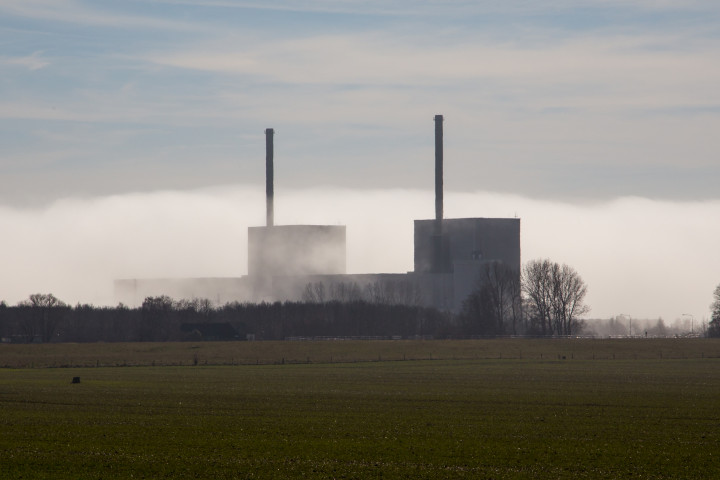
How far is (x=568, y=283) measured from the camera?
169 metres

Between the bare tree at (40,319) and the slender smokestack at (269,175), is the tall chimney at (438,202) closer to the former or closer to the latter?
the slender smokestack at (269,175)

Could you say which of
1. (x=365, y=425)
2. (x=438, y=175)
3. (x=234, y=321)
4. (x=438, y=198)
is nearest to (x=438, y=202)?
(x=438, y=198)

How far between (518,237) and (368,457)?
139 m

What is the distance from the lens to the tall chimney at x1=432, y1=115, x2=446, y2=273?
522 feet

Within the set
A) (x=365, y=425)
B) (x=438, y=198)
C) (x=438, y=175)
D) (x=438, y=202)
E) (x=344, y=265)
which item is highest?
(x=438, y=175)

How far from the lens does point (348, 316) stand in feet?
565

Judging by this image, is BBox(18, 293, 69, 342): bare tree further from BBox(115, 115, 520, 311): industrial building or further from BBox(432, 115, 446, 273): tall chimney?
BBox(432, 115, 446, 273): tall chimney

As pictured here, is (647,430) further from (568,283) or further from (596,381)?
(568,283)

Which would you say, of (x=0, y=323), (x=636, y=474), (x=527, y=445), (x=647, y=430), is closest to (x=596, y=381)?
(x=647, y=430)

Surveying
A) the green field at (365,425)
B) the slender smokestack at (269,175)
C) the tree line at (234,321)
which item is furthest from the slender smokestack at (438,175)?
the green field at (365,425)

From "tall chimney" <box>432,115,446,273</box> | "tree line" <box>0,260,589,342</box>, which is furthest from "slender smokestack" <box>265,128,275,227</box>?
"tall chimney" <box>432,115,446,273</box>

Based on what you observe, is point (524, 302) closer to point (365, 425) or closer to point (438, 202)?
point (438, 202)

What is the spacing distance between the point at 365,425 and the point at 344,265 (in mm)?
141162

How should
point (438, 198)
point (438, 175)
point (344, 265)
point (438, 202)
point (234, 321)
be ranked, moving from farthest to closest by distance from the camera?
point (344, 265), point (234, 321), point (438, 202), point (438, 198), point (438, 175)
